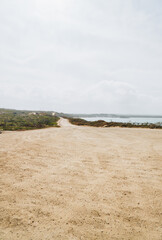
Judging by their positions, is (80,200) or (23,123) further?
(23,123)

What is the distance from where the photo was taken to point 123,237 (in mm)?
3527

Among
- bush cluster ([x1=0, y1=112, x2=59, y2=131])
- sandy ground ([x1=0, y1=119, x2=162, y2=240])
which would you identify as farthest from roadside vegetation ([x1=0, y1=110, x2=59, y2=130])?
sandy ground ([x1=0, y1=119, x2=162, y2=240])

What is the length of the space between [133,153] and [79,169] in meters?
4.86

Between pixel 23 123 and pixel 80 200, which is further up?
pixel 23 123

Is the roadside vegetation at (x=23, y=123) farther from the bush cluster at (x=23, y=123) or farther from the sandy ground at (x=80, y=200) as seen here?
the sandy ground at (x=80, y=200)

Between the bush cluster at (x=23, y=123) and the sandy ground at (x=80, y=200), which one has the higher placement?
the bush cluster at (x=23, y=123)

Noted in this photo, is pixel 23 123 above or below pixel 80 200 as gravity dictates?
above

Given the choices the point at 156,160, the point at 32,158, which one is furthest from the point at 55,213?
the point at 156,160

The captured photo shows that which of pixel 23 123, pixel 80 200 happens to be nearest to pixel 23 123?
pixel 23 123

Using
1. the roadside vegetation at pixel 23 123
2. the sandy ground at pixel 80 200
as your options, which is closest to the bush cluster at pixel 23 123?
the roadside vegetation at pixel 23 123

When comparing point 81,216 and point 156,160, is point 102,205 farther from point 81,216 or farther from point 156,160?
point 156,160

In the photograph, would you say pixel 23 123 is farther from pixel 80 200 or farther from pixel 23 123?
pixel 80 200

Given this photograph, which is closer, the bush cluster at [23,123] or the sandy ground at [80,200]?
the sandy ground at [80,200]

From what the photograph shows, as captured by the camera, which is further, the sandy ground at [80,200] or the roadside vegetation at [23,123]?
the roadside vegetation at [23,123]
